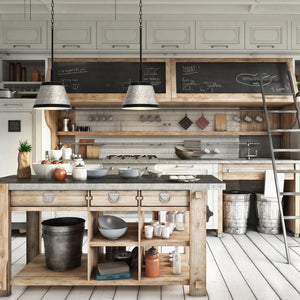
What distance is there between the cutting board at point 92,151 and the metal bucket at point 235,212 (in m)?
2.17

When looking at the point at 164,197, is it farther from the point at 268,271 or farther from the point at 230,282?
the point at 268,271

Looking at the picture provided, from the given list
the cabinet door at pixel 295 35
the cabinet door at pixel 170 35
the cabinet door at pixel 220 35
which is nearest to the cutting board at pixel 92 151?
the cabinet door at pixel 170 35

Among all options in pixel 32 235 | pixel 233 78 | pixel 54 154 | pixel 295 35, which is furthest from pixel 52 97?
pixel 295 35

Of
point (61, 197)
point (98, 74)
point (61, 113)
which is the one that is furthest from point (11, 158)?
point (61, 197)

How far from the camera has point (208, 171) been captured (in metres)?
5.58

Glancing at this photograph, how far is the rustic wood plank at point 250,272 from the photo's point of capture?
3.39 m

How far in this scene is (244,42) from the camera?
571 centimetres

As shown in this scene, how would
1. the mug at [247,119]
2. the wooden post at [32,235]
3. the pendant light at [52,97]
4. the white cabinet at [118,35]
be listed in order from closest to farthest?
1. the pendant light at [52,97]
2. the wooden post at [32,235]
3. the white cabinet at [118,35]
4. the mug at [247,119]

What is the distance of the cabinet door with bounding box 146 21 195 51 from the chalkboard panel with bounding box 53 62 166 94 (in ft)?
0.94

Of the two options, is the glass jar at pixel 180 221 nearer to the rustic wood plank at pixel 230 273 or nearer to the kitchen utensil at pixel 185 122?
the rustic wood plank at pixel 230 273

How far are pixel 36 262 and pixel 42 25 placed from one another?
3531 mm

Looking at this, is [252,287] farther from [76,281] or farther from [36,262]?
[36,262]

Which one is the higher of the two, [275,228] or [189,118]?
[189,118]

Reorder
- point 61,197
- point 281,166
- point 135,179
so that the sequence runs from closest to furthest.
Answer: point 61,197
point 135,179
point 281,166
